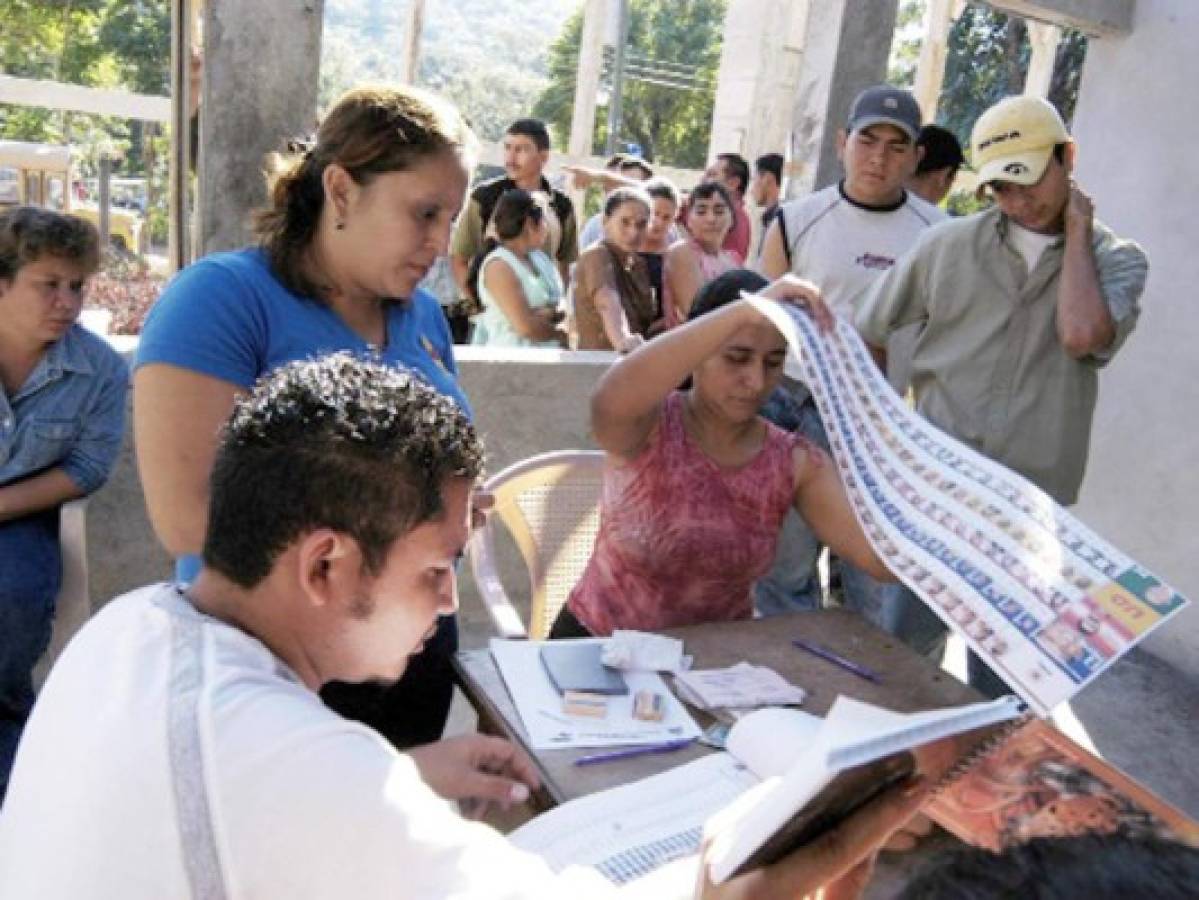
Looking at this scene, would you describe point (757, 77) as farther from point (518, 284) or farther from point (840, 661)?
point (840, 661)

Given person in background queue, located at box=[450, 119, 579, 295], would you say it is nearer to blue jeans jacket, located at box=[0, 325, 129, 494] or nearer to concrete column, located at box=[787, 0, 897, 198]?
concrete column, located at box=[787, 0, 897, 198]

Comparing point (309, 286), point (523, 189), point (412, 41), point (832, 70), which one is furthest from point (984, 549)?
point (412, 41)

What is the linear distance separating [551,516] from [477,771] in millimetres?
1420

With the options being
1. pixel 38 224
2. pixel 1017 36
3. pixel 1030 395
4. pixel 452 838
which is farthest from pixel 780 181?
pixel 1017 36

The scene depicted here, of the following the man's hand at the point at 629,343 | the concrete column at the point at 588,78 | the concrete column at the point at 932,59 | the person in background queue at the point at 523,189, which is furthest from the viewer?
the concrete column at the point at 588,78

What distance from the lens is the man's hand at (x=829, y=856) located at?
3.14ft

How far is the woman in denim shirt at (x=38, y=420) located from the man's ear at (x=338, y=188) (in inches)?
50.0

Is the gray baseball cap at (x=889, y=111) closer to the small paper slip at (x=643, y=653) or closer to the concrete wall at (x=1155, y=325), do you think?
the concrete wall at (x=1155, y=325)

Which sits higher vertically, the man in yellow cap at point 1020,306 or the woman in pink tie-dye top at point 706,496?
the man in yellow cap at point 1020,306

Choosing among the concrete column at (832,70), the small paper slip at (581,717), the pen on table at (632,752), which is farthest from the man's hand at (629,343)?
the pen on table at (632,752)

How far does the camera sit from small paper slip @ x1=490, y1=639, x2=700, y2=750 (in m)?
1.69

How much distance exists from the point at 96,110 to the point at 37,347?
35.1ft

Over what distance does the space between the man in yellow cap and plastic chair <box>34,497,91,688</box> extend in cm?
227

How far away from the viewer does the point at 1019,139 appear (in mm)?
2818
